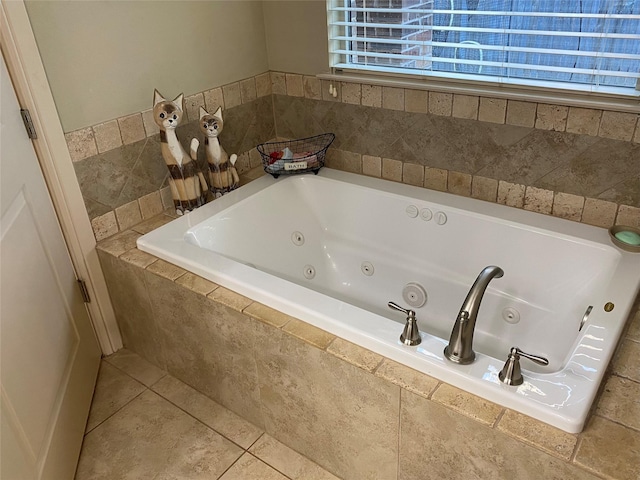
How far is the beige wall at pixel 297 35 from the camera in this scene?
2.34 meters

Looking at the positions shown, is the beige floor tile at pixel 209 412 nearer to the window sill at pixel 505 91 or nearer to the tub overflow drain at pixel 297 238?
the tub overflow drain at pixel 297 238

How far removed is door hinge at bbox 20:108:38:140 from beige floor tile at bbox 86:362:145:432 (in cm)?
98

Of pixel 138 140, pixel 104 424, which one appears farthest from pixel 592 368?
pixel 138 140

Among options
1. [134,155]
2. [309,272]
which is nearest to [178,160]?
[134,155]

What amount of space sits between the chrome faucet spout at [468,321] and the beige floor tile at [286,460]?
65 centimetres

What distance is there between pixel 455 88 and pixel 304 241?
939 millimetres

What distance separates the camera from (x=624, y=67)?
1755 millimetres

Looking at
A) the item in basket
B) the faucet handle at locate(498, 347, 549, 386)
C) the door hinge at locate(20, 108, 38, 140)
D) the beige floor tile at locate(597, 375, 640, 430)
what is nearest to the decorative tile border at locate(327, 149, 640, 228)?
the item in basket

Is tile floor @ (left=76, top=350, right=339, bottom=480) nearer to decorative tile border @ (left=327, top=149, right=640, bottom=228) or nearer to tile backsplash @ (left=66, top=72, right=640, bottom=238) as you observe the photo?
tile backsplash @ (left=66, top=72, right=640, bottom=238)

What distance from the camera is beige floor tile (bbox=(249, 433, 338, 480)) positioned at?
1.69 meters

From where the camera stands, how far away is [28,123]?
68.9 inches

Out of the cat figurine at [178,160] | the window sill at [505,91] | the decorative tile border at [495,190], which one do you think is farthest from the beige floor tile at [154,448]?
the window sill at [505,91]

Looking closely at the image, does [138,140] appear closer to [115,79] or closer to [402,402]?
[115,79]

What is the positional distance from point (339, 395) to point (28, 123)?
52.7 inches
